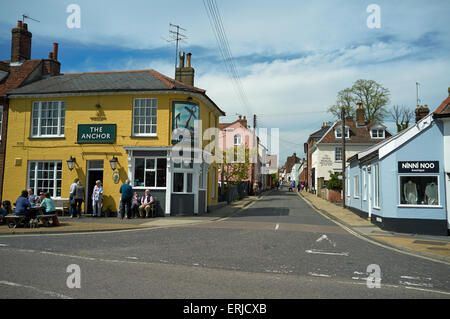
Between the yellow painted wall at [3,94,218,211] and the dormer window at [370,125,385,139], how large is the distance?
3160cm

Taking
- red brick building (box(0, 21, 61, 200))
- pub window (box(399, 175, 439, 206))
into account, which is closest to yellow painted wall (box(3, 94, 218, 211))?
red brick building (box(0, 21, 61, 200))

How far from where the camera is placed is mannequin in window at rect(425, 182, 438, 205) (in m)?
14.9

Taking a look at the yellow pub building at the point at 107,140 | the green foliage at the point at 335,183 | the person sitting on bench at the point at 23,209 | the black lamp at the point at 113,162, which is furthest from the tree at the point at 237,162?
the person sitting on bench at the point at 23,209

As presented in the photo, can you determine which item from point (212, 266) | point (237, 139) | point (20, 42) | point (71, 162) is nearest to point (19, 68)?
point (20, 42)

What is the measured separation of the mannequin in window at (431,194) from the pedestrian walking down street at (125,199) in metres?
13.4

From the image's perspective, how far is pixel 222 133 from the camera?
54.5 m

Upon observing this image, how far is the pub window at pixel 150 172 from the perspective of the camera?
19016 mm

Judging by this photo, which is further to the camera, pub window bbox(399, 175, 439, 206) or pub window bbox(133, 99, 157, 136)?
pub window bbox(133, 99, 157, 136)

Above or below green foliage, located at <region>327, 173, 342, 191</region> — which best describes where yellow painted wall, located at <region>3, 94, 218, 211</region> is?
above

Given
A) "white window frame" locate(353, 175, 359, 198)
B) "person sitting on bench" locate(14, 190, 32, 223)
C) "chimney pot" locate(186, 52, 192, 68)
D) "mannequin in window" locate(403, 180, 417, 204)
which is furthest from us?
"chimney pot" locate(186, 52, 192, 68)

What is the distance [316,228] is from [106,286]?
36.7 ft

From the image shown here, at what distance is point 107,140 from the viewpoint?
19.5 m

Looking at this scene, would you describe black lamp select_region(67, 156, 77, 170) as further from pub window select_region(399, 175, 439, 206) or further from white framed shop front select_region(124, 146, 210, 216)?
pub window select_region(399, 175, 439, 206)

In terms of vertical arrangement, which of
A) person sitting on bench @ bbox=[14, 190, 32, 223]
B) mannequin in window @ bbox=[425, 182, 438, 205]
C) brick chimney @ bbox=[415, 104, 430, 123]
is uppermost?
brick chimney @ bbox=[415, 104, 430, 123]
